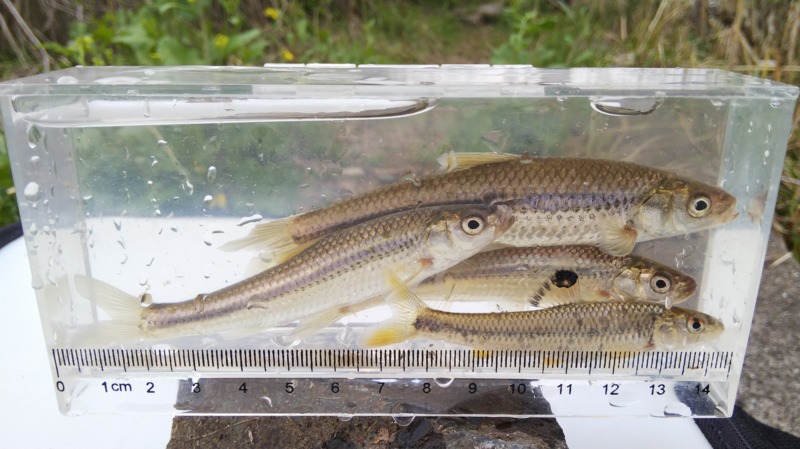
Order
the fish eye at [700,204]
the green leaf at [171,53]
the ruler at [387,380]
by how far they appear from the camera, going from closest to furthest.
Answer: the fish eye at [700,204], the ruler at [387,380], the green leaf at [171,53]

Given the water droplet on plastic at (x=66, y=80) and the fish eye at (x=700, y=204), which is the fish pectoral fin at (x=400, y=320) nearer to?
the fish eye at (x=700, y=204)

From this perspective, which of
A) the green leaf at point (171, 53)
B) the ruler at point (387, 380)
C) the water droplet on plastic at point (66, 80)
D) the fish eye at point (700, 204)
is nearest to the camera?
the fish eye at point (700, 204)

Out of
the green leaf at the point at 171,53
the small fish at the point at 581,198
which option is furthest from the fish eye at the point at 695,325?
the green leaf at the point at 171,53

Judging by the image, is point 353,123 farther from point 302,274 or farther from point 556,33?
point 556,33

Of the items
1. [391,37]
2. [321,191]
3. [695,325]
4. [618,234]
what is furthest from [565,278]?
[391,37]

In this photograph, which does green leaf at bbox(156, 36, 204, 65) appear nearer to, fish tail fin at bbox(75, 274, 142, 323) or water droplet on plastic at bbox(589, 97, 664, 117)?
fish tail fin at bbox(75, 274, 142, 323)

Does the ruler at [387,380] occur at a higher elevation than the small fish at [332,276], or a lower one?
lower

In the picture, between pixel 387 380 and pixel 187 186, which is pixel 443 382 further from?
pixel 187 186
